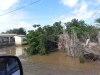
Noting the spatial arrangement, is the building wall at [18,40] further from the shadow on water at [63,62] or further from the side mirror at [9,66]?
the side mirror at [9,66]

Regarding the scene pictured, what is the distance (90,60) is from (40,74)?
6562 mm

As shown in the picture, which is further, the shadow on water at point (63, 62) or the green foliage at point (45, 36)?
the green foliage at point (45, 36)

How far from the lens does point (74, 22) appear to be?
25.7 meters

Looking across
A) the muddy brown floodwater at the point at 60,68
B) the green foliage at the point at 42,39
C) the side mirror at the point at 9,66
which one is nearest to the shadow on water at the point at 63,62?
the muddy brown floodwater at the point at 60,68

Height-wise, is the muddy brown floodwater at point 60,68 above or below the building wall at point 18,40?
below

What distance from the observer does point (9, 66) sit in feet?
7.87

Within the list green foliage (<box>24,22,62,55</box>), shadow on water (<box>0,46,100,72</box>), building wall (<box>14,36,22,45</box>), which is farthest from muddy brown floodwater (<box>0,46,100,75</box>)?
building wall (<box>14,36,22,45</box>)

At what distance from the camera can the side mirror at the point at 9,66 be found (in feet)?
7.45

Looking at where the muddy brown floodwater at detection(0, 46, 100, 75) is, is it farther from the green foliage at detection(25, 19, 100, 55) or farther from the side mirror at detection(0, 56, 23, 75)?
the side mirror at detection(0, 56, 23, 75)

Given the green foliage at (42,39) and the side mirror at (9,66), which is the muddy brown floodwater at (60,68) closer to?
the green foliage at (42,39)

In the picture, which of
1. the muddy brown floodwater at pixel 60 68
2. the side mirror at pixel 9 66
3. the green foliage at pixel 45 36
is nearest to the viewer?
the side mirror at pixel 9 66

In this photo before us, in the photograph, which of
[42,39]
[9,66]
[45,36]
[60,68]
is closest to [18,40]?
[45,36]

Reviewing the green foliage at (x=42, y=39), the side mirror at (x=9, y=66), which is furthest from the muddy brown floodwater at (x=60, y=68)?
the side mirror at (x=9, y=66)

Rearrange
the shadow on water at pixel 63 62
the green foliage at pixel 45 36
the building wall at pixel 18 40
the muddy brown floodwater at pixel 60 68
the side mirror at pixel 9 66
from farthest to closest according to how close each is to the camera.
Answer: the building wall at pixel 18 40 < the green foliage at pixel 45 36 < the shadow on water at pixel 63 62 < the muddy brown floodwater at pixel 60 68 < the side mirror at pixel 9 66
